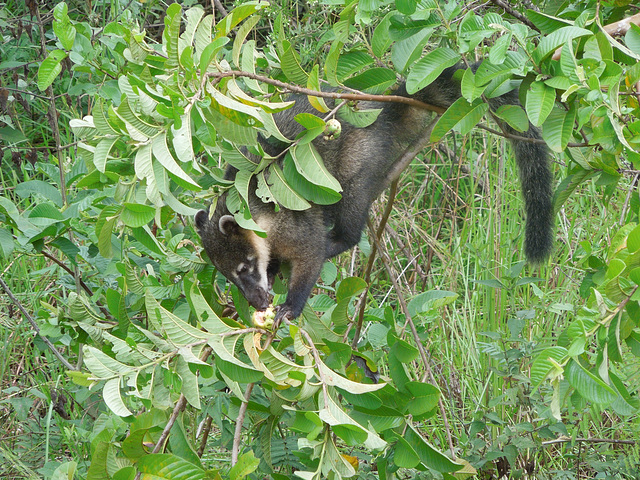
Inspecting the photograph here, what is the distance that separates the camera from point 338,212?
3.35 metres

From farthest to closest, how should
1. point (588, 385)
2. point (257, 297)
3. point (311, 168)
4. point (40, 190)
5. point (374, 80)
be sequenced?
point (257, 297), point (40, 190), point (374, 80), point (311, 168), point (588, 385)

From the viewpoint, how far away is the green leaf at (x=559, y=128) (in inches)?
73.1

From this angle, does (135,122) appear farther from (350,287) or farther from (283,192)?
(350,287)

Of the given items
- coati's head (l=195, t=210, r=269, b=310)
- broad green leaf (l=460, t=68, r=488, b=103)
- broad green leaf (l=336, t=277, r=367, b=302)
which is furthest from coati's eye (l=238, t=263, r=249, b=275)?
broad green leaf (l=460, t=68, r=488, b=103)

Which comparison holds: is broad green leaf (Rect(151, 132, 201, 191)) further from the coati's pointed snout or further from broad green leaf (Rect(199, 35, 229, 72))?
the coati's pointed snout

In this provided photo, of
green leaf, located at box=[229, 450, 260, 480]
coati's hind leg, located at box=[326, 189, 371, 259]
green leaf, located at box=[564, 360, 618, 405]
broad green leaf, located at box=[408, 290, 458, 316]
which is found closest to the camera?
green leaf, located at box=[564, 360, 618, 405]

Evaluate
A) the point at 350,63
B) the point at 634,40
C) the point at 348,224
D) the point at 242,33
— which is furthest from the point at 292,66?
the point at 348,224

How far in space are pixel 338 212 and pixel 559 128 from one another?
1.57 m

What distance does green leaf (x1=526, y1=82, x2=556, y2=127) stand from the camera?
1753 mm

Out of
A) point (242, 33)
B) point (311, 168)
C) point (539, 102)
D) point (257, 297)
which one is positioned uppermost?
point (242, 33)

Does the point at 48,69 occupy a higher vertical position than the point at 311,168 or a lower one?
higher

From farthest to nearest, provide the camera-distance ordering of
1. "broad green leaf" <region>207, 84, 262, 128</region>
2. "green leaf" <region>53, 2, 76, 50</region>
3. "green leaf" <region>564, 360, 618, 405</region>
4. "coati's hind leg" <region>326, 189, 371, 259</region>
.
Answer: "coati's hind leg" <region>326, 189, 371, 259</region> → "green leaf" <region>53, 2, 76, 50</region> → "broad green leaf" <region>207, 84, 262, 128</region> → "green leaf" <region>564, 360, 618, 405</region>

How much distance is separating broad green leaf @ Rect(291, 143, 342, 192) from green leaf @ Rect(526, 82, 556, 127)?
0.53 metres

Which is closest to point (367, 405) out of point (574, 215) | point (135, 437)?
point (135, 437)
